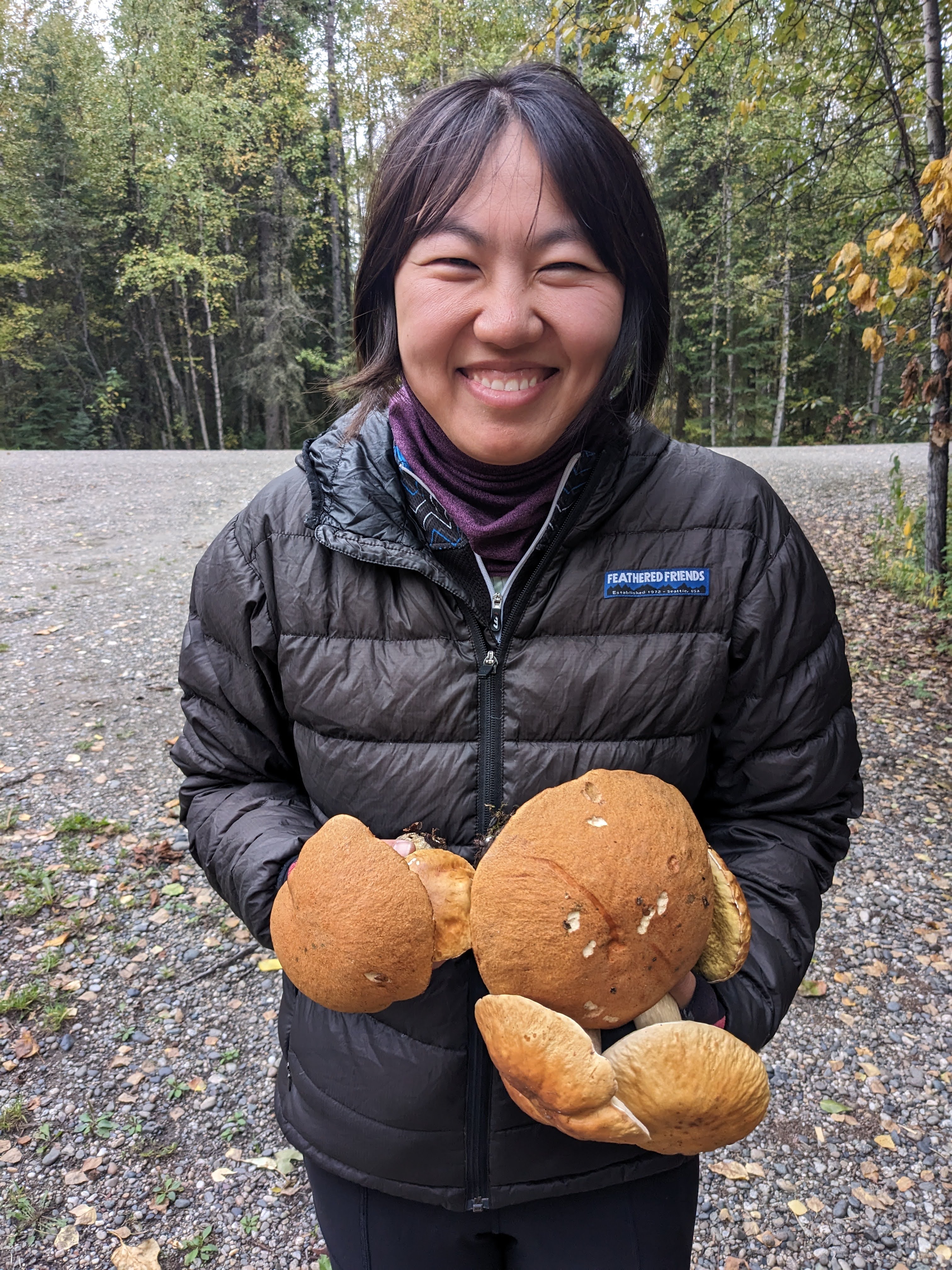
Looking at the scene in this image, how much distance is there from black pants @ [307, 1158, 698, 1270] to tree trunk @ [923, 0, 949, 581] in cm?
495

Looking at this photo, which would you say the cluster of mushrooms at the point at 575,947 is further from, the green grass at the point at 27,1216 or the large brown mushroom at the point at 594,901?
the green grass at the point at 27,1216

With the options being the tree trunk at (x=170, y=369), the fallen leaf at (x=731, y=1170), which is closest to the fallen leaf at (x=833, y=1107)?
the fallen leaf at (x=731, y=1170)

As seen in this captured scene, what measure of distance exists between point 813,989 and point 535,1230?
2852mm

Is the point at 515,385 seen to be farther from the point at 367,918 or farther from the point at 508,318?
the point at 367,918

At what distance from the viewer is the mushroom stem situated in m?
1.08

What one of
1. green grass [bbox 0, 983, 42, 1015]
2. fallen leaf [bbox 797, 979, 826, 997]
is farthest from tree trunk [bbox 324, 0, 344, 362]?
fallen leaf [bbox 797, 979, 826, 997]

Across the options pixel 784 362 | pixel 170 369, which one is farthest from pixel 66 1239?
pixel 170 369

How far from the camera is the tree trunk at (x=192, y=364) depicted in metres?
29.1

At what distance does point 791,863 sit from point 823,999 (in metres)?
2.85

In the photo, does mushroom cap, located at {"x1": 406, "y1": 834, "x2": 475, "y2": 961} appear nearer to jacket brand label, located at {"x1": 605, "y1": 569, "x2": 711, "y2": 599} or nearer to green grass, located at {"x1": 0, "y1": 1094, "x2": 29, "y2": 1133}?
jacket brand label, located at {"x1": 605, "y1": 569, "x2": 711, "y2": 599}

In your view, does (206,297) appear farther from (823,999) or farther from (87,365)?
(823,999)

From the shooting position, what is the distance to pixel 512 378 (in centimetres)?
128

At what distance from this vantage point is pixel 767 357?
31.5 metres

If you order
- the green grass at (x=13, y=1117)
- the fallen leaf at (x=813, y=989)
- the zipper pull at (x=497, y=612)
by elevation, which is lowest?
the green grass at (x=13, y=1117)
